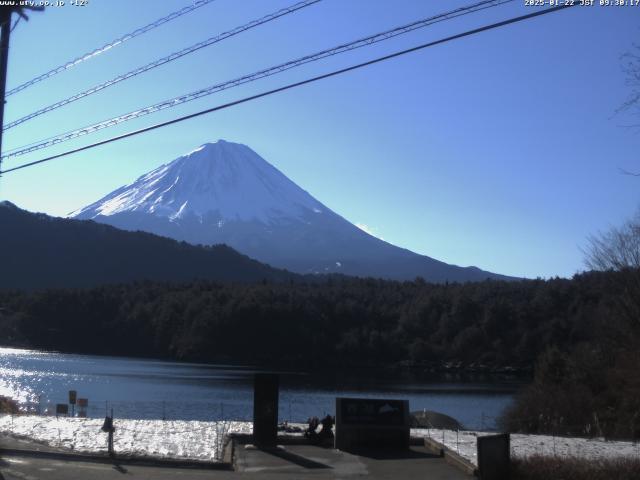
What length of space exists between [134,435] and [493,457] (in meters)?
9.71

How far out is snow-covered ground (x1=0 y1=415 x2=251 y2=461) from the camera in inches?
741

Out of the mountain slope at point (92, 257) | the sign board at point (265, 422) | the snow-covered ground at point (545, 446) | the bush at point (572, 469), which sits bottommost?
the bush at point (572, 469)

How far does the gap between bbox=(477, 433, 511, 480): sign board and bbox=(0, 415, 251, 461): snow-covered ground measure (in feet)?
19.1

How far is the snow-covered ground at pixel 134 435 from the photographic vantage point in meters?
18.8

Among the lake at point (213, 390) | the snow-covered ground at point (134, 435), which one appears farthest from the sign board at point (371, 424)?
the lake at point (213, 390)

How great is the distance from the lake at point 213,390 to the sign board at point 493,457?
19142 millimetres

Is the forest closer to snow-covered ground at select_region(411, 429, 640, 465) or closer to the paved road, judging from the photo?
snow-covered ground at select_region(411, 429, 640, 465)

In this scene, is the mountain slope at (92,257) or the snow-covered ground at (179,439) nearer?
the snow-covered ground at (179,439)

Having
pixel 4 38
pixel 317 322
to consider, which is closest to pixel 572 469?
pixel 4 38

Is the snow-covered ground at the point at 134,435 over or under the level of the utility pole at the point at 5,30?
under

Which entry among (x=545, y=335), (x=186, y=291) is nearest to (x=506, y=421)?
(x=545, y=335)

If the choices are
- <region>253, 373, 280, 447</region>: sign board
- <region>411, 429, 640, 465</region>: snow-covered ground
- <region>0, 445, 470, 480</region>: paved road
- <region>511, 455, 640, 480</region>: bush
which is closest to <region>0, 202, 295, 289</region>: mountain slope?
<region>411, 429, 640, 465</region>: snow-covered ground

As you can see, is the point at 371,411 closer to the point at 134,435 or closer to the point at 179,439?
the point at 179,439

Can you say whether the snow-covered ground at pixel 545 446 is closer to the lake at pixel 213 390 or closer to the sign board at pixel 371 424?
the sign board at pixel 371 424
